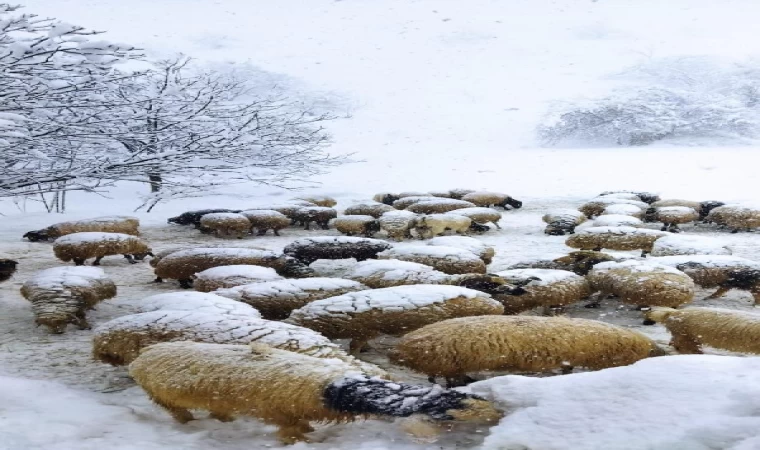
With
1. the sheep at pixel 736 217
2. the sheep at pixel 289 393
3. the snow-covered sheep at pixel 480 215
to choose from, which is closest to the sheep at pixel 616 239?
the snow-covered sheep at pixel 480 215

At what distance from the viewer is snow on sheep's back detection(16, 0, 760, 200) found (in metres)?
16.1

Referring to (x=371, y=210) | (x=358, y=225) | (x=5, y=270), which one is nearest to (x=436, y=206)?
(x=371, y=210)

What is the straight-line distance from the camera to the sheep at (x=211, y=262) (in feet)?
17.2

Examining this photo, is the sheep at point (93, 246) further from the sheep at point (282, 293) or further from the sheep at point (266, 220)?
the sheep at point (282, 293)

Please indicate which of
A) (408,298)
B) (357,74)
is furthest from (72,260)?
(357,74)

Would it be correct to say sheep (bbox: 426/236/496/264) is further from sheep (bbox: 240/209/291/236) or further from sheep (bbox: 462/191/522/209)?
sheep (bbox: 462/191/522/209)

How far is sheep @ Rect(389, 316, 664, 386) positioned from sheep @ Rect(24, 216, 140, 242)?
220 inches

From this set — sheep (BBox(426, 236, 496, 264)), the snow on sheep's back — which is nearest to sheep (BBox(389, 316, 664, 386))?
sheep (BBox(426, 236, 496, 264))

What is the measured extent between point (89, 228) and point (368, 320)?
5.22m

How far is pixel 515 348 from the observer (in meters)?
2.85

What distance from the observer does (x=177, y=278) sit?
5.29 m

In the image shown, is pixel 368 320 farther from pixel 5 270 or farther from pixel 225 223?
pixel 225 223

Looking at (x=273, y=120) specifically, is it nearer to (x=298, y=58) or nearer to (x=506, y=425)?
(x=506, y=425)

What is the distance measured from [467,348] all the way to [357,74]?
25.2 m
